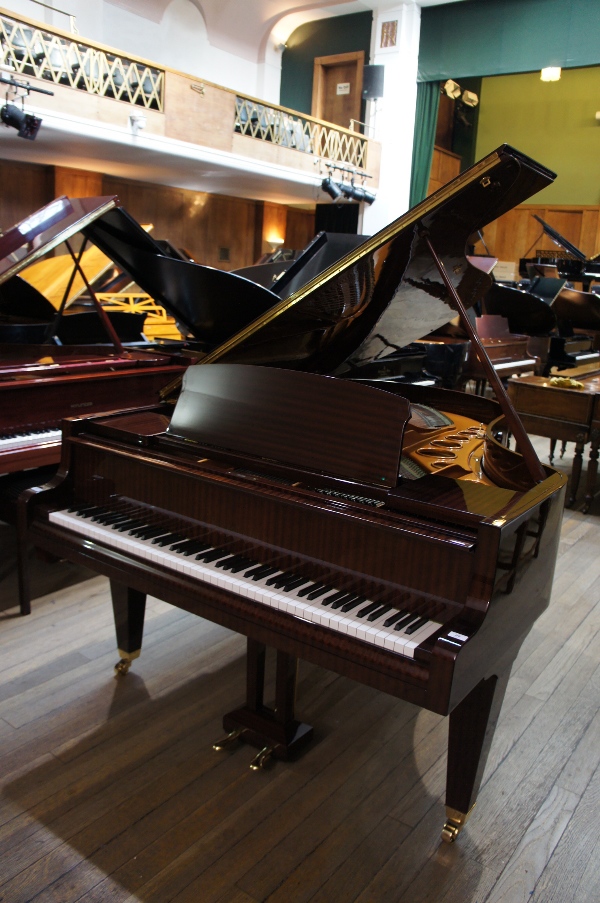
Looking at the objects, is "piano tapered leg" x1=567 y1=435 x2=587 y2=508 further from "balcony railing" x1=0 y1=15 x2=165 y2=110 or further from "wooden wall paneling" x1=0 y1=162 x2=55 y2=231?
"wooden wall paneling" x1=0 y1=162 x2=55 y2=231

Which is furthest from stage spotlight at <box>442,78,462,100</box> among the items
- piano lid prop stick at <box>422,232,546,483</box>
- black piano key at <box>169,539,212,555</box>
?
black piano key at <box>169,539,212,555</box>

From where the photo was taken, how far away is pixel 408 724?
7.77ft

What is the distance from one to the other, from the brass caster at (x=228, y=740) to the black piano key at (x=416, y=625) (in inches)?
35.9

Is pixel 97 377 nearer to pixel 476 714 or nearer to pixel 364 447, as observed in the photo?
pixel 364 447

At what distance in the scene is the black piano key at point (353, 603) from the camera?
5.24 ft

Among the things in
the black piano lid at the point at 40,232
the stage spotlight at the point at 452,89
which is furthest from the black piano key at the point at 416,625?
the stage spotlight at the point at 452,89

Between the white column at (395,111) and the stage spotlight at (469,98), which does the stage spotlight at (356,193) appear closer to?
the white column at (395,111)

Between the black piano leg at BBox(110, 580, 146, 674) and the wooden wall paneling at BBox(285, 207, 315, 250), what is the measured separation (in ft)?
48.2

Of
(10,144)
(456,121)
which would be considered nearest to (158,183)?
(10,144)

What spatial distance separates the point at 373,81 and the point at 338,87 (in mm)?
2009

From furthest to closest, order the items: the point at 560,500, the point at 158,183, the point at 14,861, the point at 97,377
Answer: the point at 158,183, the point at 97,377, the point at 560,500, the point at 14,861

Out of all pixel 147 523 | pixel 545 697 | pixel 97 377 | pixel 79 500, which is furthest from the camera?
pixel 97 377

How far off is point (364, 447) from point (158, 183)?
42.1 ft

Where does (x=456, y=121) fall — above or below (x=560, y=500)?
above
